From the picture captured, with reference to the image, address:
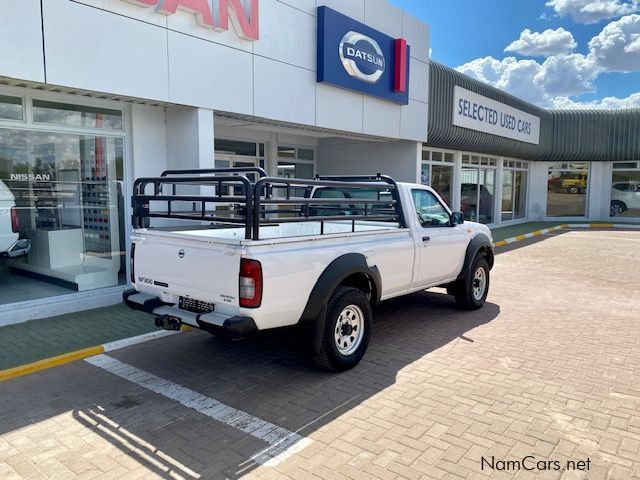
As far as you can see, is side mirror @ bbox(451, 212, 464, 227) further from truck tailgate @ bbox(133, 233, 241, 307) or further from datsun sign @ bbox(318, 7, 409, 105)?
datsun sign @ bbox(318, 7, 409, 105)

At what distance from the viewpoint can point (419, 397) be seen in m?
4.25

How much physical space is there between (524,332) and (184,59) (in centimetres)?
591

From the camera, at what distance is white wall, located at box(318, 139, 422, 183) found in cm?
1324

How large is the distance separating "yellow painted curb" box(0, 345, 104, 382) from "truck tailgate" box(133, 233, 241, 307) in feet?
3.48

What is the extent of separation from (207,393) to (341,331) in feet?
4.45

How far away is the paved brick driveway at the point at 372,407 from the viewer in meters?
3.27

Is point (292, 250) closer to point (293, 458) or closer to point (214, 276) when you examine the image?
point (214, 276)

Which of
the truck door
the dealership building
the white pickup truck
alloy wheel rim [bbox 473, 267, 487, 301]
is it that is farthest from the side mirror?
the dealership building

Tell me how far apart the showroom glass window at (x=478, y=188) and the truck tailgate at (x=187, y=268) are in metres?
14.3

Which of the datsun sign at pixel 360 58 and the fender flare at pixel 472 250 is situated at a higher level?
the datsun sign at pixel 360 58

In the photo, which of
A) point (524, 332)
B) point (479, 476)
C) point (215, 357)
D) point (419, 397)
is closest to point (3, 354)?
point (215, 357)

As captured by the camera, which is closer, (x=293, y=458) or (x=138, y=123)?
(x=293, y=458)

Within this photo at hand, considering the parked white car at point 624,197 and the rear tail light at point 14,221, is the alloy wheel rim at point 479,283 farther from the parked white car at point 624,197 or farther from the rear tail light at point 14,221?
the parked white car at point 624,197

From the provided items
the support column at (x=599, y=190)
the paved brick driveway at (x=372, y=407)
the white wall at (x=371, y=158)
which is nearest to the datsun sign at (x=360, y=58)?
the white wall at (x=371, y=158)
